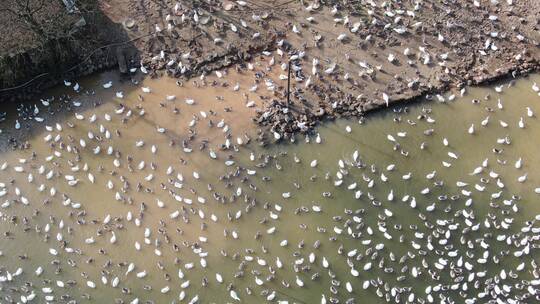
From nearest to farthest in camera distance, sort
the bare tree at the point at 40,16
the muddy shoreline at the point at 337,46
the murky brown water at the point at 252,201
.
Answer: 1. the murky brown water at the point at 252,201
2. the bare tree at the point at 40,16
3. the muddy shoreline at the point at 337,46

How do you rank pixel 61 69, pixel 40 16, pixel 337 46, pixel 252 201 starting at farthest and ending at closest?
1. pixel 337 46
2. pixel 61 69
3. pixel 40 16
4. pixel 252 201

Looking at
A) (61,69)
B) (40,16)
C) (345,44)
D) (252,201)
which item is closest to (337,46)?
(345,44)

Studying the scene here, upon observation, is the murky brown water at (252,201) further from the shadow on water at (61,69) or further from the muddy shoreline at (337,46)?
the muddy shoreline at (337,46)

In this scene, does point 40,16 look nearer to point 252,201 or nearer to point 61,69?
point 61,69

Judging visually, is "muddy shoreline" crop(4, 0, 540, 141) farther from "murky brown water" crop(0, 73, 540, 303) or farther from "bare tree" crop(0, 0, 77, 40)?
"bare tree" crop(0, 0, 77, 40)

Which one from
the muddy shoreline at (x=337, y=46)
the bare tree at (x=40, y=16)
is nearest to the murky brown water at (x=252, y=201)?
the muddy shoreline at (x=337, y=46)

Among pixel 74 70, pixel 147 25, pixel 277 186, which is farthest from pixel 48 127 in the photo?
pixel 277 186

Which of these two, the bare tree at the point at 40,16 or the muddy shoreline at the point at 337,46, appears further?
the muddy shoreline at the point at 337,46

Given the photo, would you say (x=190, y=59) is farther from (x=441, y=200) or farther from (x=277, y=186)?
(x=441, y=200)
